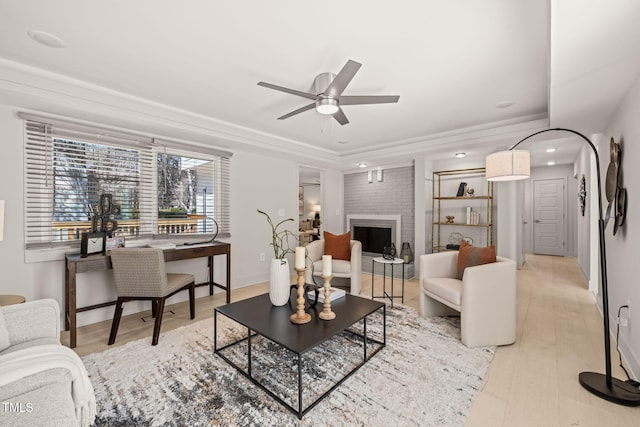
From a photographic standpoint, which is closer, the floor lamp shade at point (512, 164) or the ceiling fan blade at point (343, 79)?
the ceiling fan blade at point (343, 79)

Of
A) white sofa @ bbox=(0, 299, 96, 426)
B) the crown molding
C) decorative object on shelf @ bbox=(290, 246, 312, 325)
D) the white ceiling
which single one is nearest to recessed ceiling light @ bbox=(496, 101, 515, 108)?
the white ceiling

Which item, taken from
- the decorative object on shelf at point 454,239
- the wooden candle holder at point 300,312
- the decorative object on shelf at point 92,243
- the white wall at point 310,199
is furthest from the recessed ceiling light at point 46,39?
the white wall at point 310,199

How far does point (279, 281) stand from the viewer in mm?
2213

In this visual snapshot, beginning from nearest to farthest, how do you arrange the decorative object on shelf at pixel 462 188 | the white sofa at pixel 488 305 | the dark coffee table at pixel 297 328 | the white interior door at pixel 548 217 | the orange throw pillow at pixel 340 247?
the dark coffee table at pixel 297 328 → the white sofa at pixel 488 305 → the orange throw pillow at pixel 340 247 → the decorative object on shelf at pixel 462 188 → the white interior door at pixel 548 217

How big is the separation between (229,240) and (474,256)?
3090 millimetres

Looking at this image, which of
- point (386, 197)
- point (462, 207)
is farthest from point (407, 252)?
point (462, 207)

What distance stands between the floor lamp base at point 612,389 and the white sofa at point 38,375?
2.72 metres

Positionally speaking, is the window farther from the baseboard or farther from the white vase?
the baseboard

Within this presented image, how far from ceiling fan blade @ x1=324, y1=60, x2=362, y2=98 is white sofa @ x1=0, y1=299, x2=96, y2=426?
2064 mm

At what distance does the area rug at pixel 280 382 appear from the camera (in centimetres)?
157

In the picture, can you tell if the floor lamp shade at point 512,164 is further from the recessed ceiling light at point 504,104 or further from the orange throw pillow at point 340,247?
the orange throw pillow at point 340,247

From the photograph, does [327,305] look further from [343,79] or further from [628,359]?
[628,359]

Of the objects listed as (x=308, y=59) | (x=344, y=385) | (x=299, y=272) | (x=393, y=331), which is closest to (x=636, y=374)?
(x=393, y=331)

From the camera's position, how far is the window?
2615 millimetres
